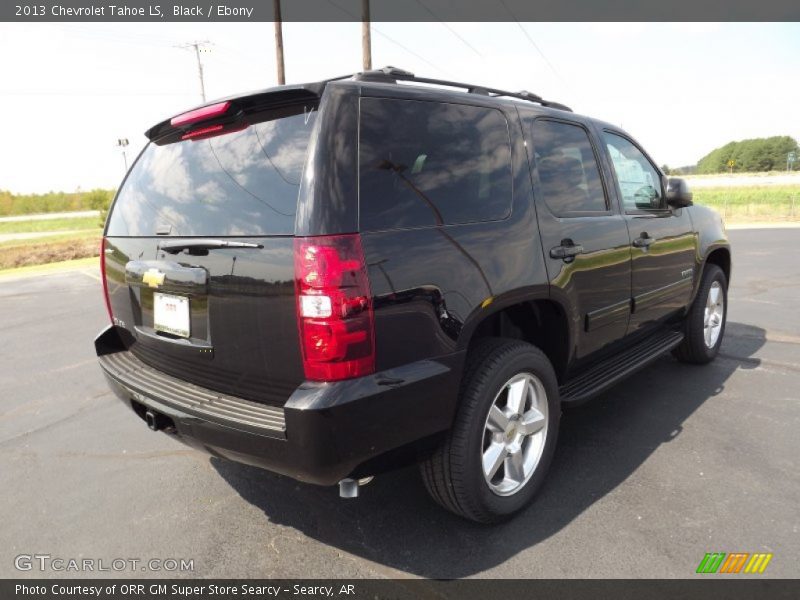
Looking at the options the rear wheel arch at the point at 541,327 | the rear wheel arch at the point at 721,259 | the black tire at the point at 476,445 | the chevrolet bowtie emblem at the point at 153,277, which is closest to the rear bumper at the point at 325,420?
the black tire at the point at 476,445

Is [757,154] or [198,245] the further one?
[757,154]

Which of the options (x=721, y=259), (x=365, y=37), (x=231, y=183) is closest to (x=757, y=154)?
(x=365, y=37)

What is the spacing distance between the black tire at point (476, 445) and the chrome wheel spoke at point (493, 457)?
0.23 feet

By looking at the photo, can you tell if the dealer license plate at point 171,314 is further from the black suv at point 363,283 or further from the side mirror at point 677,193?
the side mirror at point 677,193

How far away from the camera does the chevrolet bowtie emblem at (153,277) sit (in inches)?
92.4

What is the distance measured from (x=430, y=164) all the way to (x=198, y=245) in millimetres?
1001

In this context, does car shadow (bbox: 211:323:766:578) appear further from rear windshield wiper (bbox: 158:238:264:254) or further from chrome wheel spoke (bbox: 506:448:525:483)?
rear windshield wiper (bbox: 158:238:264:254)

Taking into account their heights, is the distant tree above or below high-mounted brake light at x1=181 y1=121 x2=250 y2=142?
above

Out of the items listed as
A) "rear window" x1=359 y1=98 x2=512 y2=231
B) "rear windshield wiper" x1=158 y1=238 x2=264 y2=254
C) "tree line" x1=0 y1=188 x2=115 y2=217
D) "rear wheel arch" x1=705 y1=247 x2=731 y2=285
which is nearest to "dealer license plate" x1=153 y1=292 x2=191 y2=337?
"rear windshield wiper" x1=158 y1=238 x2=264 y2=254

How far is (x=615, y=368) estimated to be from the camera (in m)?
3.29

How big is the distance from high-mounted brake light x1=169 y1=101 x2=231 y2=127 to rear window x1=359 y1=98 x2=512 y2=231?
61cm

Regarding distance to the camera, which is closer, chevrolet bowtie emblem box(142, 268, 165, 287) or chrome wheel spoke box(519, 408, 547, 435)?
chevrolet bowtie emblem box(142, 268, 165, 287)

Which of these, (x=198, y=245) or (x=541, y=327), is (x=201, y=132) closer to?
(x=198, y=245)

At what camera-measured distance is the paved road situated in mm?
2279
